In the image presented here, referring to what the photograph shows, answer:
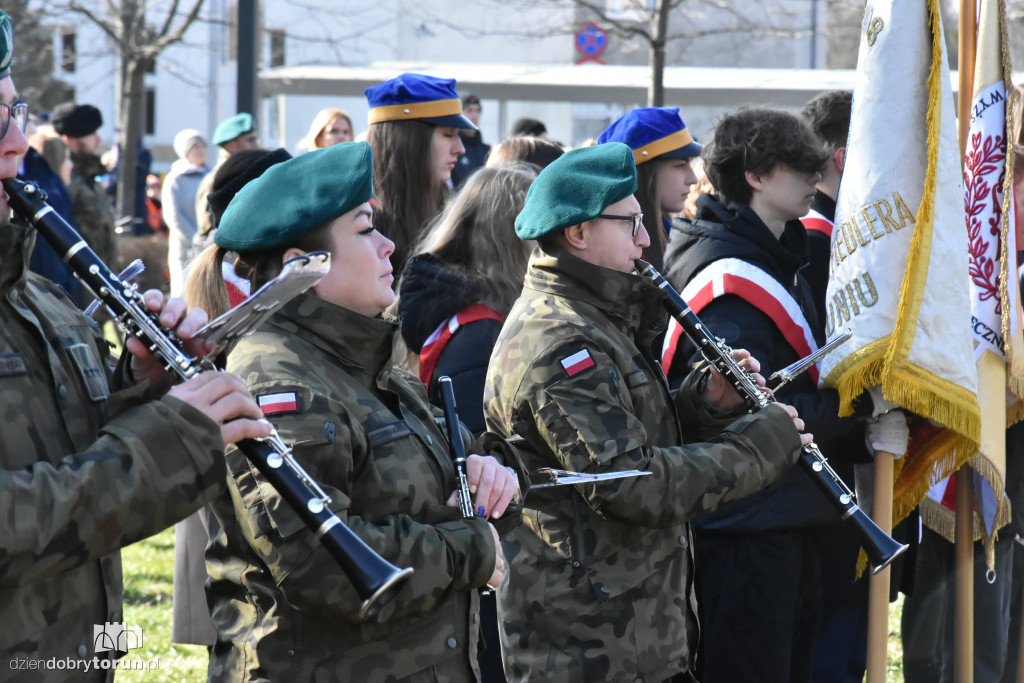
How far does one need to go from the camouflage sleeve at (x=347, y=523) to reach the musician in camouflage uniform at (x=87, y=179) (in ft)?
23.0

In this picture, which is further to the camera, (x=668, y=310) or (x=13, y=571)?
(x=668, y=310)

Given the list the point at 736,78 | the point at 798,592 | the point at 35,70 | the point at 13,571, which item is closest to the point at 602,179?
the point at 798,592

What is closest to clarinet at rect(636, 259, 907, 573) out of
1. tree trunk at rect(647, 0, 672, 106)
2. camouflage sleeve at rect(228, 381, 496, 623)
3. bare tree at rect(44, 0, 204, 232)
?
camouflage sleeve at rect(228, 381, 496, 623)

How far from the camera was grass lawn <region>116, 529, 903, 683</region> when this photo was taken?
485 centimetres

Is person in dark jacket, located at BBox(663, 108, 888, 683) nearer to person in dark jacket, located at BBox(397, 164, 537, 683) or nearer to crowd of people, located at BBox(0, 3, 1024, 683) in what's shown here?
crowd of people, located at BBox(0, 3, 1024, 683)

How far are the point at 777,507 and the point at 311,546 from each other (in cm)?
194

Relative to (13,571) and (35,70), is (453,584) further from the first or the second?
(35,70)

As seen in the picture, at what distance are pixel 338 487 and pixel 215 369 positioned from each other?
38cm

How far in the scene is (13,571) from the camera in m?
1.81

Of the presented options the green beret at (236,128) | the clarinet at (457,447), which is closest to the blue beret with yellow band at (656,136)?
the clarinet at (457,447)

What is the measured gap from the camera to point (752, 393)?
328 centimetres

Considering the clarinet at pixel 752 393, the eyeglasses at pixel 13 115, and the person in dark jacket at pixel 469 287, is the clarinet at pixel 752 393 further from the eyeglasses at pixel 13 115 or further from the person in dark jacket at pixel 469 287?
the eyeglasses at pixel 13 115

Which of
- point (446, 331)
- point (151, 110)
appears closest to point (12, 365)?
point (446, 331)

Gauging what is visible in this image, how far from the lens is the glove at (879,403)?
12.1 feet
